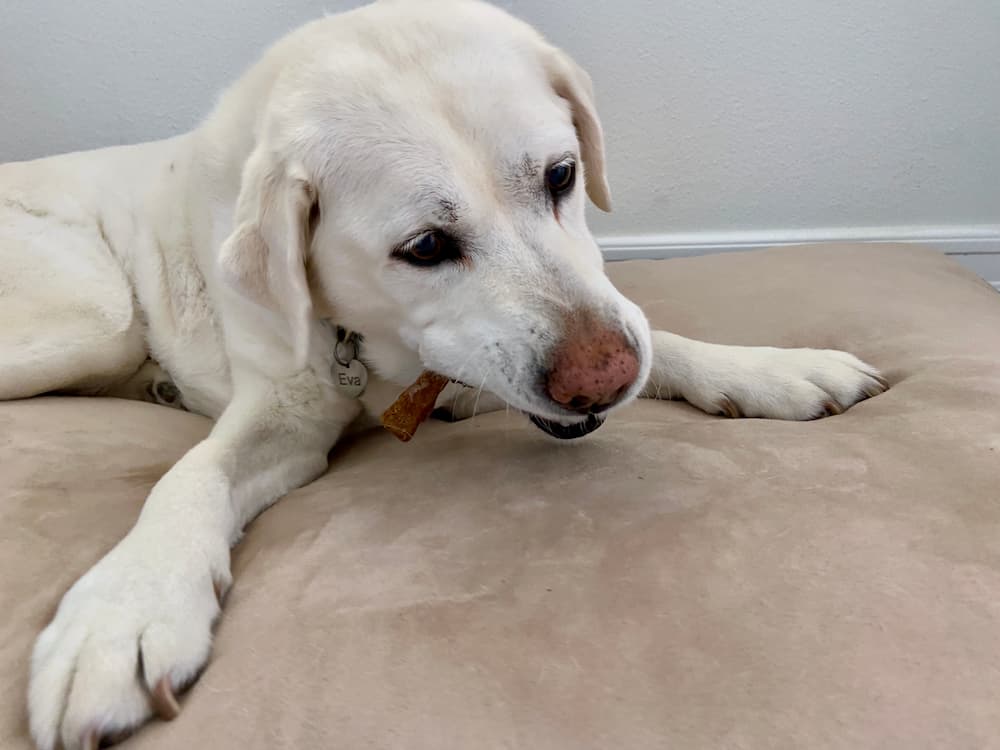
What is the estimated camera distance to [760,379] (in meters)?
1.41

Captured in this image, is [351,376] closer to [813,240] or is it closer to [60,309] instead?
[60,309]

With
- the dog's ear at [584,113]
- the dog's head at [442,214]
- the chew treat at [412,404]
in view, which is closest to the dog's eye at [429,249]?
the dog's head at [442,214]

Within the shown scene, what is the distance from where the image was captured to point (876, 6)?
95.0 inches

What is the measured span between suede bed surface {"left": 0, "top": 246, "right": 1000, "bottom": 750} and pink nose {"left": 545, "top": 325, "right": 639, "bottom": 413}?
0.16m

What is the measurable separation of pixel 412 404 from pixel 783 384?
0.66m

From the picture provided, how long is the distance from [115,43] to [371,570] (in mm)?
2145

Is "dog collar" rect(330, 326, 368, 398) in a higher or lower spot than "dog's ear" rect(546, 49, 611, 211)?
lower

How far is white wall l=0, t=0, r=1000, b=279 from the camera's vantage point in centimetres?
241

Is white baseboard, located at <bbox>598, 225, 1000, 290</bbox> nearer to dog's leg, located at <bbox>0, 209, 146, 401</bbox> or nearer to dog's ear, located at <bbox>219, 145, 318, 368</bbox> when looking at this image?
dog's leg, located at <bbox>0, 209, 146, 401</bbox>

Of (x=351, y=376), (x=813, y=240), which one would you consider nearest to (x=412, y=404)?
(x=351, y=376)

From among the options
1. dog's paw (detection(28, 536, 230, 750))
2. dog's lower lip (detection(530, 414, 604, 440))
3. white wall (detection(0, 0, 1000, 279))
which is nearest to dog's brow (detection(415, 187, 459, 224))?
dog's lower lip (detection(530, 414, 604, 440))

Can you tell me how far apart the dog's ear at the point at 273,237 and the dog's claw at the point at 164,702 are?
54 centimetres

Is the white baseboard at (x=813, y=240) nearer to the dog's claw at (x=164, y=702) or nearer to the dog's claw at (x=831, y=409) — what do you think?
the dog's claw at (x=831, y=409)

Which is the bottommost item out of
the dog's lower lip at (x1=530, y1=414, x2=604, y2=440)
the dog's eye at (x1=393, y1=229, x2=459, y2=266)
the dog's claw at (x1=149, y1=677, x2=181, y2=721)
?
the dog's claw at (x1=149, y1=677, x2=181, y2=721)
